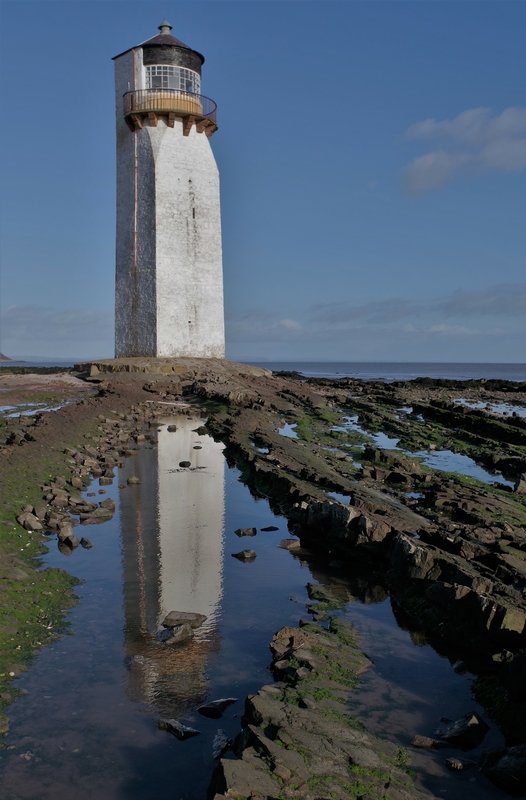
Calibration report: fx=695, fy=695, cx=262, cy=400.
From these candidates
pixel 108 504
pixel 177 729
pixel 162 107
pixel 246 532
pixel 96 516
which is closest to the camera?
pixel 177 729

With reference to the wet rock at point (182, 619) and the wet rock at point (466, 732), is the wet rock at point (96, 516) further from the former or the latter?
the wet rock at point (466, 732)

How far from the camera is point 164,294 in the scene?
36844 mm

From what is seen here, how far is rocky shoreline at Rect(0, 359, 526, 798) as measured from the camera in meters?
5.27

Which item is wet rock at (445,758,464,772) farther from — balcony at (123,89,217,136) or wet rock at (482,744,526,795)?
balcony at (123,89,217,136)

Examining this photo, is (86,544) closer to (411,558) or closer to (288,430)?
(411,558)

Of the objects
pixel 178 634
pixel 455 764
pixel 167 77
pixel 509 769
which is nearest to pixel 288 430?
pixel 178 634

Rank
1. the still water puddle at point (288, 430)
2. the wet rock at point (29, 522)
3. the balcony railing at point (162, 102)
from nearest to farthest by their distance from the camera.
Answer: the wet rock at point (29, 522) < the still water puddle at point (288, 430) < the balcony railing at point (162, 102)

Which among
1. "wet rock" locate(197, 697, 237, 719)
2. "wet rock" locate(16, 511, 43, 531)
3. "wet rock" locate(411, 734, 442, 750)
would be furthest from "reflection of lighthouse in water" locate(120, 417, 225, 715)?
"wet rock" locate(411, 734, 442, 750)

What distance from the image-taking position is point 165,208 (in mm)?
37000

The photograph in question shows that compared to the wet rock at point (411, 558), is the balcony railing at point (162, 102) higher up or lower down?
higher up

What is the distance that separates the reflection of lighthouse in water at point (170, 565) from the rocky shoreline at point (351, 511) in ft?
2.33

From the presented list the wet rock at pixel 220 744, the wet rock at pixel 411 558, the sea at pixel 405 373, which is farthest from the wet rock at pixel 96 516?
the sea at pixel 405 373

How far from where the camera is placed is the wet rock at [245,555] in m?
9.47

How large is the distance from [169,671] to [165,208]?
33.6 metres
